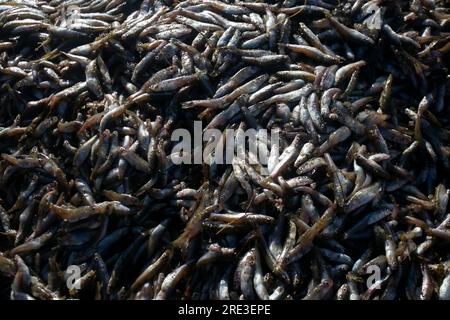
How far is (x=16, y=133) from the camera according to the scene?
5.21 metres

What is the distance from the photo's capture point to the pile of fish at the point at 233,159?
4203 millimetres

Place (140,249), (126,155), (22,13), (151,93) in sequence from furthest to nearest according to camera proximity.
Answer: (22,13), (151,93), (126,155), (140,249)

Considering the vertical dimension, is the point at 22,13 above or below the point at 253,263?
above

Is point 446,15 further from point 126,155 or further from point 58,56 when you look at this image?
point 58,56

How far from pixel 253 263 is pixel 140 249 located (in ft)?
3.22

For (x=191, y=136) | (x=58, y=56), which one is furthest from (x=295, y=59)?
(x=58, y=56)

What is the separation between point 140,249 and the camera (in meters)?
4.40

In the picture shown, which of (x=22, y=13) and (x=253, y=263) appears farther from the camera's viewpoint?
(x=22, y=13)

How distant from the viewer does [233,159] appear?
15.2 feet

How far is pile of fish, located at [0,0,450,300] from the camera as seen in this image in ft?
13.8
